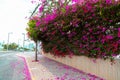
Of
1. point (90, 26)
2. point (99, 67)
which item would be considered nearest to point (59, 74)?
point (99, 67)

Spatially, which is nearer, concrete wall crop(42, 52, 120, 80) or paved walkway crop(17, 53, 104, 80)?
concrete wall crop(42, 52, 120, 80)

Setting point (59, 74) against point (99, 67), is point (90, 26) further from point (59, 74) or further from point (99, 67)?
point (59, 74)

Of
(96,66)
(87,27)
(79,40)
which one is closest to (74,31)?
(79,40)

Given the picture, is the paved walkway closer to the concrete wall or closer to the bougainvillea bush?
the concrete wall

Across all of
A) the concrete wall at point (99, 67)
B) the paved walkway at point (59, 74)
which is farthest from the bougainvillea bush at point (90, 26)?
the paved walkway at point (59, 74)

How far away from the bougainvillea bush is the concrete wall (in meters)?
0.31

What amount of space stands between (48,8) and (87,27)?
6220 millimetres

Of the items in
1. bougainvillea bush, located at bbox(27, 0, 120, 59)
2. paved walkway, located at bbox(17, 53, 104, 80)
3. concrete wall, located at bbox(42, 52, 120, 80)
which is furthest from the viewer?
paved walkway, located at bbox(17, 53, 104, 80)

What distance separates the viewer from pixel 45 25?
15914mm

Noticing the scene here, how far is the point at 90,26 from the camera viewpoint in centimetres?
1076

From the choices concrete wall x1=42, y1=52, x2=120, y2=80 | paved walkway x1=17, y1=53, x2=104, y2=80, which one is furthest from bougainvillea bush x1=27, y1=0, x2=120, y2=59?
paved walkway x1=17, y1=53, x2=104, y2=80

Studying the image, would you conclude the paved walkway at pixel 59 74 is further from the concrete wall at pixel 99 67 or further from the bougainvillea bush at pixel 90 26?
the bougainvillea bush at pixel 90 26

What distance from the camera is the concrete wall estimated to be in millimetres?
9172

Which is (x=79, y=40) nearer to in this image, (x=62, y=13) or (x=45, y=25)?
(x=62, y=13)
